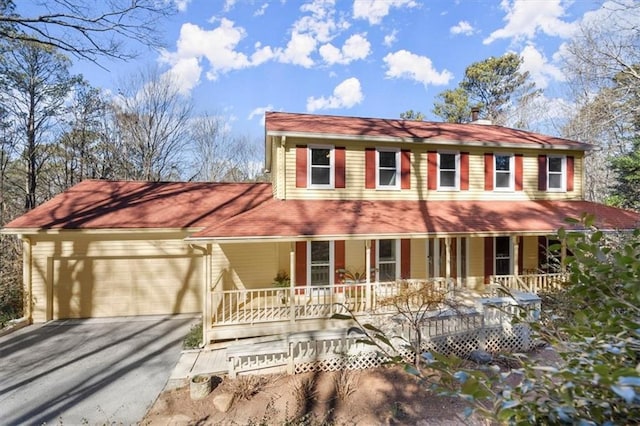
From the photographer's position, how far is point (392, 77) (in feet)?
89.5

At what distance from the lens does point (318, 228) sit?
342 inches

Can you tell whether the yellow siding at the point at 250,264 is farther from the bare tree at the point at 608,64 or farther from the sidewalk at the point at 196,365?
the bare tree at the point at 608,64

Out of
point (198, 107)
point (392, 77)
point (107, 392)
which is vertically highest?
point (392, 77)

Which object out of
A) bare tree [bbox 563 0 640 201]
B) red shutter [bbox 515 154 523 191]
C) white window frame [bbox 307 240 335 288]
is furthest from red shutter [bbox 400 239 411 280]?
bare tree [bbox 563 0 640 201]

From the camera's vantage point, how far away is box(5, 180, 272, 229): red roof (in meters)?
9.89

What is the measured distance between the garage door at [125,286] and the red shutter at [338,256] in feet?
15.5

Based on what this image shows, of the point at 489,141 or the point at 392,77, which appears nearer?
the point at 489,141

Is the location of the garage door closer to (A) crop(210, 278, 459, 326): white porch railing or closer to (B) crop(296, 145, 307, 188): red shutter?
(A) crop(210, 278, 459, 326): white porch railing

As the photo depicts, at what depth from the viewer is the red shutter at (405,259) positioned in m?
10.9

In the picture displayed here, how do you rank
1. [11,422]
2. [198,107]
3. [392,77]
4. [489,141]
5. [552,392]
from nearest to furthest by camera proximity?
[552,392]
[11,422]
[489,141]
[198,107]
[392,77]

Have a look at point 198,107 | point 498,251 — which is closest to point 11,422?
point 498,251

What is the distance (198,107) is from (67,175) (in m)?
10.6

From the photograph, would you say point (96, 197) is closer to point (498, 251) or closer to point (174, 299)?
point (174, 299)

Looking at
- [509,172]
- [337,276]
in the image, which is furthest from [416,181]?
[337,276]
